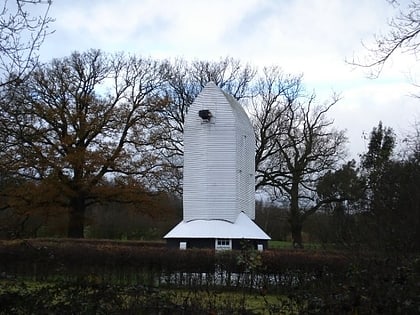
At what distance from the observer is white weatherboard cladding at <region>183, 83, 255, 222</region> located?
3116cm

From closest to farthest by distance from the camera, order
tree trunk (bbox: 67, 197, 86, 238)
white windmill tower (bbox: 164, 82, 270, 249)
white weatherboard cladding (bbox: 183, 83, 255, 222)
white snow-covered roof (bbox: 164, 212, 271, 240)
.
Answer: white snow-covered roof (bbox: 164, 212, 271, 240), white windmill tower (bbox: 164, 82, 270, 249), white weatherboard cladding (bbox: 183, 83, 255, 222), tree trunk (bbox: 67, 197, 86, 238)

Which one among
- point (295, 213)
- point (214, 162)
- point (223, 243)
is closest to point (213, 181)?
point (214, 162)

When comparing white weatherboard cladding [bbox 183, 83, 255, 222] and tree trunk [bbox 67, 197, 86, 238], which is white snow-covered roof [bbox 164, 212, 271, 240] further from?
tree trunk [bbox 67, 197, 86, 238]

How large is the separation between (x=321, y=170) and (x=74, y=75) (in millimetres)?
17944

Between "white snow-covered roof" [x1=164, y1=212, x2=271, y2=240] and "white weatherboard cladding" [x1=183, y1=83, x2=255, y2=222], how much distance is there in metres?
0.35

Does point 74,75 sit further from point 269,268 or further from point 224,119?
point 269,268

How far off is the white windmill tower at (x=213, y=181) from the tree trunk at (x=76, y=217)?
393 inches

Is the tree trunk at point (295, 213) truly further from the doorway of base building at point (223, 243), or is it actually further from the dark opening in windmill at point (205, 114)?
the doorway of base building at point (223, 243)

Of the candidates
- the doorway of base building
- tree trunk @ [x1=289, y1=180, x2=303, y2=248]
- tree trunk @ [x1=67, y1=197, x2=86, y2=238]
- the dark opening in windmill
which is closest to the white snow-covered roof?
the doorway of base building

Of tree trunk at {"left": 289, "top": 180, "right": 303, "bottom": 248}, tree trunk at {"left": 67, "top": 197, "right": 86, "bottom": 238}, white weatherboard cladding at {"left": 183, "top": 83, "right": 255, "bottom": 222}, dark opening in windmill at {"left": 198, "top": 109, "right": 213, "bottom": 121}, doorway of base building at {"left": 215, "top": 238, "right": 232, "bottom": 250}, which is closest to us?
doorway of base building at {"left": 215, "top": 238, "right": 232, "bottom": 250}

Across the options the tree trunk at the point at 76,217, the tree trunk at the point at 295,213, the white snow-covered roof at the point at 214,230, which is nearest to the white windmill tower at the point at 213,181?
the white snow-covered roof at the point at 214,230

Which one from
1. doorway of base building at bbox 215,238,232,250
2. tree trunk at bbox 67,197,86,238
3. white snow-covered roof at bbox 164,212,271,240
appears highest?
tree trunk at bbox 67,197,86,238

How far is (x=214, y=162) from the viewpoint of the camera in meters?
31.3

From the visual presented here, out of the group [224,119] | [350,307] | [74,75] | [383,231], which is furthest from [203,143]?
[350,307]
